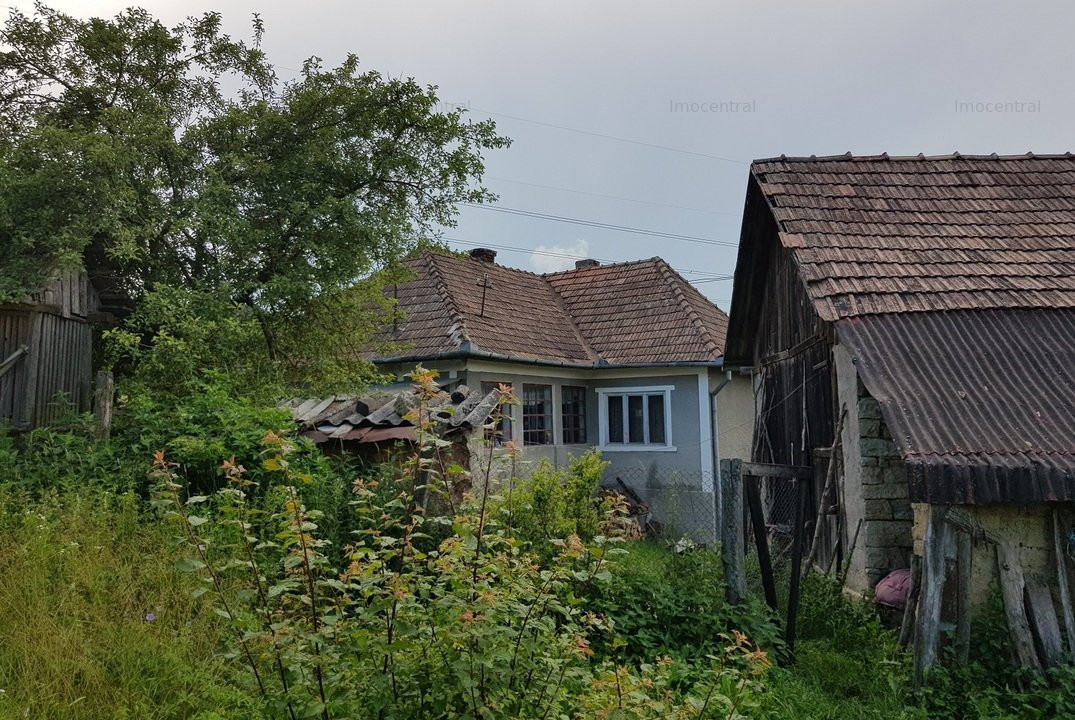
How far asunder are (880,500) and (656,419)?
338 inches

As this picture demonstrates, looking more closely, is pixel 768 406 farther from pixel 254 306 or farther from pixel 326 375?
pixel 254 306

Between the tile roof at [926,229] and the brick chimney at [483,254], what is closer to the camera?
the tile roof at [926,229]

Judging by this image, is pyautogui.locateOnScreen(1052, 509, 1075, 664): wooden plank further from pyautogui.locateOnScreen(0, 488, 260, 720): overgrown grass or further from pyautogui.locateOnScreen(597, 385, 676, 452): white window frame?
pyautogui.locateOnScreen(597, 385, 676, 452): white window frame

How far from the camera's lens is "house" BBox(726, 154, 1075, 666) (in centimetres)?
571

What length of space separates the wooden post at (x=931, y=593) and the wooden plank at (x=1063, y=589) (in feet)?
3.27

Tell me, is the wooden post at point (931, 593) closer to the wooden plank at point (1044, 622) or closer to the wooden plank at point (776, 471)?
the wooden plank at point (1044, 622)

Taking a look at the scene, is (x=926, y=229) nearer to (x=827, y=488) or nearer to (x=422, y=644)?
(x=827, y=488)

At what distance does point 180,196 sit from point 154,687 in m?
5.71

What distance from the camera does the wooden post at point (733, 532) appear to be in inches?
240

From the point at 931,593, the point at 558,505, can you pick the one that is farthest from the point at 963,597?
the point at 558,505

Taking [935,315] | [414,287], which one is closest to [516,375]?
[414,287]

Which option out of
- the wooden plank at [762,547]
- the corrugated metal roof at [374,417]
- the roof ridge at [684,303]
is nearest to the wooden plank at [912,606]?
the wooden plank at [762,547]

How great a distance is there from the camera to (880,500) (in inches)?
274

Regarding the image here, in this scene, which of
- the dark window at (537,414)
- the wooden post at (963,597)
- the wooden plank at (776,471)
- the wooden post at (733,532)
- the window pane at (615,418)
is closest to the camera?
the wooden post at (963,597)
